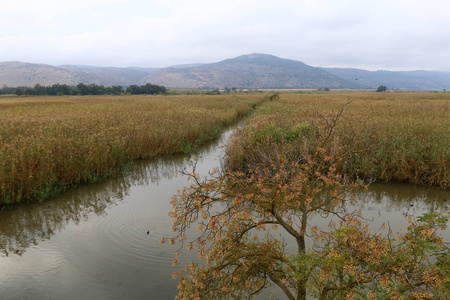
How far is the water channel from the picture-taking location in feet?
13.9

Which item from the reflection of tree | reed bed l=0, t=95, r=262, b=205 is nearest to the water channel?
the reflection of tree

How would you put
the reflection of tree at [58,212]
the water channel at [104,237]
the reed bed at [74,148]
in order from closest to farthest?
the water channel at [104,237], the reflection of tree at [58,212], the reed bed at [74,148]

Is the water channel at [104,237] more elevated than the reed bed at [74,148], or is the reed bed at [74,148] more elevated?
the reed bed at [74,148]

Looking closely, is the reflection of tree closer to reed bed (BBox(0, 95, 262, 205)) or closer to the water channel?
the water channel

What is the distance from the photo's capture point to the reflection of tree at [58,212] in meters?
5.61

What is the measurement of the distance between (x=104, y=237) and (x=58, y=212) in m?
2.01

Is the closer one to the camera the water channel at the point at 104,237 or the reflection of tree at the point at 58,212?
the water channel at the point at 104,237

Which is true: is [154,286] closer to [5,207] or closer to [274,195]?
[274,195]

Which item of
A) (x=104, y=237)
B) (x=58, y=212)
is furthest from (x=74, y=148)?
(x=104, y=237)

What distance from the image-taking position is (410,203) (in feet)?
24.0

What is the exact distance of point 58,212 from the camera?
6.80 meters

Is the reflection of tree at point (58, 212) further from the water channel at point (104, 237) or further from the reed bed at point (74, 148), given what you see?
the reed bed at point (74, 148)

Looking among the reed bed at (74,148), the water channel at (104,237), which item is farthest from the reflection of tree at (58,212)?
the reed bed at (74,148)

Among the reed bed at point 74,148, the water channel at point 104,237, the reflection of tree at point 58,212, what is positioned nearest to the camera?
the water channel at point 104,237
